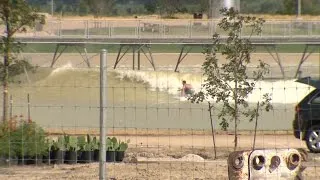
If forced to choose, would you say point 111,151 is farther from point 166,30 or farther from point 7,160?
point 166,30

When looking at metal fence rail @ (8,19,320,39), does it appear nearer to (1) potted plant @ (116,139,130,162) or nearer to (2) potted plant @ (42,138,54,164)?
(1) potted plant @ (116,139,130,162)

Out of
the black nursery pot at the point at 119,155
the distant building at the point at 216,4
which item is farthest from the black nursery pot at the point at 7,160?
the distant building at the point at 216,4

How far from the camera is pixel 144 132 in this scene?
2853 cm

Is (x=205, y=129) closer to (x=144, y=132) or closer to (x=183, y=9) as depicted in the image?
(x=144, y=132)

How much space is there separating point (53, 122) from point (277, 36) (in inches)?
1052

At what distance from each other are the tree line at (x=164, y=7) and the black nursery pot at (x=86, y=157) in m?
61.4

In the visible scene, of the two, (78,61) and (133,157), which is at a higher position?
(78,61)

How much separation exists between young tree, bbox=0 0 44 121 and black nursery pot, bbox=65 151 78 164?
2.87 m

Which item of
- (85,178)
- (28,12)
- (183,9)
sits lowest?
(85,178)

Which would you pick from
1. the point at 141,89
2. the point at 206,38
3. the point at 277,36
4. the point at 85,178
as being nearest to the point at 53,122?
the point at 141,89

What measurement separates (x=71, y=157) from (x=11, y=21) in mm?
4456

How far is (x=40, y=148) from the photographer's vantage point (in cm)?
1703

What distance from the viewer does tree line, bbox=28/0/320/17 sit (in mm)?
94188

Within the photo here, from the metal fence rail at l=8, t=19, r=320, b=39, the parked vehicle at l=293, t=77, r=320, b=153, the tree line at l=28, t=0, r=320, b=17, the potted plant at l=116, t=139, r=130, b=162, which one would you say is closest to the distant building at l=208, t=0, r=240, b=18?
the tree line at l=28, t=0, r=320, b=17
